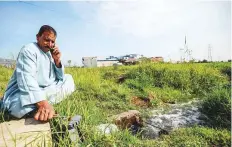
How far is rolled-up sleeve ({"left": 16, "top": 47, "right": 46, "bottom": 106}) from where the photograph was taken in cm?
324

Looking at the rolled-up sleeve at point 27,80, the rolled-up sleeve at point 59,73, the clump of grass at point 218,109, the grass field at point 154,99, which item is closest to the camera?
the rolled-up sleeve at point 27,80

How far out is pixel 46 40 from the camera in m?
3.64

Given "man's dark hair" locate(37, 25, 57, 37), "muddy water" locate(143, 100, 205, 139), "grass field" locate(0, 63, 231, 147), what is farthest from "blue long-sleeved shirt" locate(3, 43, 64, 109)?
"muddy water" locate(143, 100, 205, 139)

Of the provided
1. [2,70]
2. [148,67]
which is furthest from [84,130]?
[2,70]

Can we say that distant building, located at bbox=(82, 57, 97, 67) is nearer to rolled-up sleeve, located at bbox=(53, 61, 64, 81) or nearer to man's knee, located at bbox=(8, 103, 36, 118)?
rolled-up sleeve, located at bbox=(53, 61, 64, 81)

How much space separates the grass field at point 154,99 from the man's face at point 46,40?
0.71 metres

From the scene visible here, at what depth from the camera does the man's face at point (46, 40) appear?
3.59 meters

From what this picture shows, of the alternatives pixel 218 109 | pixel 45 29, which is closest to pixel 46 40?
pixel 45 29

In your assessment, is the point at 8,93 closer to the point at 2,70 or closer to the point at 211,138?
the point at 211,138

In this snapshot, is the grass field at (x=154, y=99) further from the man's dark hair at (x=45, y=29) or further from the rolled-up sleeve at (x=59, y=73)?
the man's dark hair at (x=45, y=29)

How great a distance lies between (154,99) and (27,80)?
10.1 feet

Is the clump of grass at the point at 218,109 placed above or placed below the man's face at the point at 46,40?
below

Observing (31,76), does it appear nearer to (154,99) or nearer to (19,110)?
(19,110)

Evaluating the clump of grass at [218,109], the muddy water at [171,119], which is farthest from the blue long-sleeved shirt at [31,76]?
the clump of grass at [218,109]
